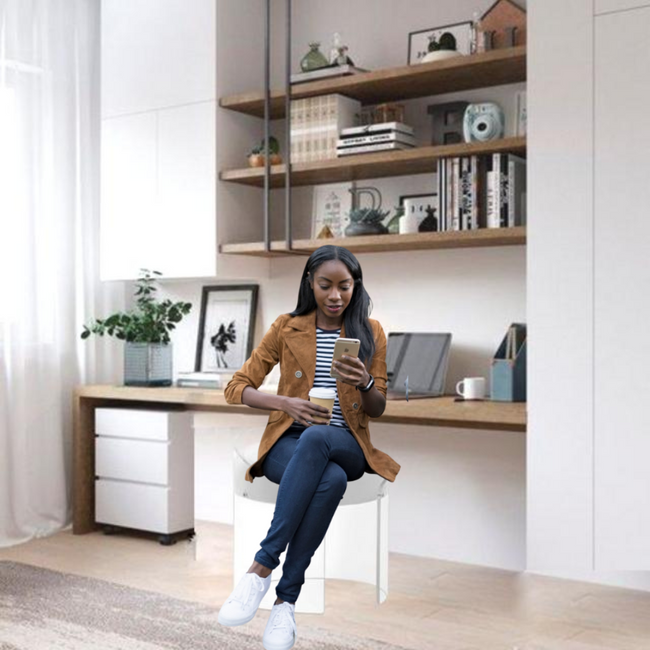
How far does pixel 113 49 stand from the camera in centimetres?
472

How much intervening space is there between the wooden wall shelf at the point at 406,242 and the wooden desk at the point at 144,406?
59 cm

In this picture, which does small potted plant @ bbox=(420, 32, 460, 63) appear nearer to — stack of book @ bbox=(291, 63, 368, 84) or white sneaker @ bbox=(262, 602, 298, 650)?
stack of book @ bbox=(291, 63, 368, 84)

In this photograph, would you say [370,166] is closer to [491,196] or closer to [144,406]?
[491,196]

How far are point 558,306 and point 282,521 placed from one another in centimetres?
120

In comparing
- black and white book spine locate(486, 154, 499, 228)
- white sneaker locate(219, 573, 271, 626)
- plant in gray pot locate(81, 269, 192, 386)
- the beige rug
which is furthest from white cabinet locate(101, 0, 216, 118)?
white sneaker locate(219, 573, 271, 626)

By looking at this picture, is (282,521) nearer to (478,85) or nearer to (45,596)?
(45,596)

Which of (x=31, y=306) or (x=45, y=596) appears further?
(x=31, y=306)

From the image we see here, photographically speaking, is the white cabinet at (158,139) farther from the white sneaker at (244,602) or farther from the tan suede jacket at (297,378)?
the white sneaker at (244,602)

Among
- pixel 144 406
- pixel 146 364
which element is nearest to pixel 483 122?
pixel 146 364

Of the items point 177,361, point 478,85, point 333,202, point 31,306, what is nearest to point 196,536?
point 177,361

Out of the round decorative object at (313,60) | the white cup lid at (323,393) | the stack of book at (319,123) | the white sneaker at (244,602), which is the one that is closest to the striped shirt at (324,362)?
the white cup lid at (323,393)

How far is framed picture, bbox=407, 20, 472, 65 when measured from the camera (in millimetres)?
3945

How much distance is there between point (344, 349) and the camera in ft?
9.00

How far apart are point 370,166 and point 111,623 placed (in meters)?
1.95
